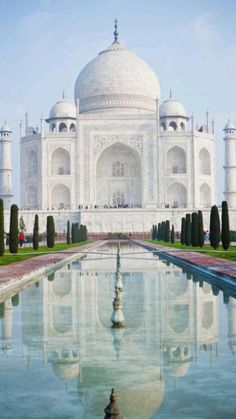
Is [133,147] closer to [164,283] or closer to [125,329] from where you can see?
[164,283]

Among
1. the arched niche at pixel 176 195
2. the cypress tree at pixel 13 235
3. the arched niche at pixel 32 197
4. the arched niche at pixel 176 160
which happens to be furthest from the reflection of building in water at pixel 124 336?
the arched niche at pixel 32 197

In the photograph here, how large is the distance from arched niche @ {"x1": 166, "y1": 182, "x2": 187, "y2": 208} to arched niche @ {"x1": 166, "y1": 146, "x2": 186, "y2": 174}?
930 millimetres

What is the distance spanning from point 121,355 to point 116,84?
111 ft

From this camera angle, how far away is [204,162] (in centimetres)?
3606

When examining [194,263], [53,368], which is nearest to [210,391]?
[53,368]

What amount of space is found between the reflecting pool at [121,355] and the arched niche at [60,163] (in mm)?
28085

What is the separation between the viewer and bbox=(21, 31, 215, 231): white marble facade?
34.0 metres

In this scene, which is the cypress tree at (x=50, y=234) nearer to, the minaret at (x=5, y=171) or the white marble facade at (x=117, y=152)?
the white marble facade at (x=117, y=152)

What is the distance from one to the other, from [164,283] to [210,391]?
5180 millimetres

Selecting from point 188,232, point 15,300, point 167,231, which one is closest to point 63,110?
point 167,231

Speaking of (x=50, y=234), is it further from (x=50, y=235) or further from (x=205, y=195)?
(x=205, y=195)

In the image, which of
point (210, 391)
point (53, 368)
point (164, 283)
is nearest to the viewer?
point (210, 391)

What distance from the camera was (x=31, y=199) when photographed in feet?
116

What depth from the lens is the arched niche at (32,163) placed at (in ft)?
116
